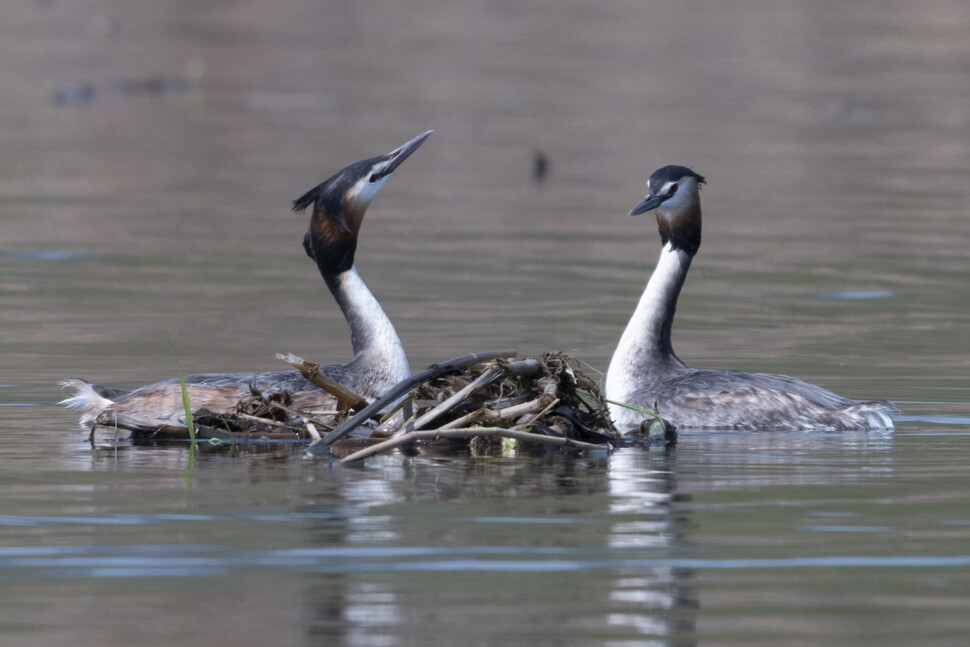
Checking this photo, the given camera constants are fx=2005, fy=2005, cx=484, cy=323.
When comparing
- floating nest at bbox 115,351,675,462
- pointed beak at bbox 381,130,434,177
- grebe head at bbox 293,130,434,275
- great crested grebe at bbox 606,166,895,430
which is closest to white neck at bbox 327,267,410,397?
grebe head at bbox 293,130,434,275

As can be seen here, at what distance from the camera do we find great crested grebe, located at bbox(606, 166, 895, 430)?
1140 centimetres

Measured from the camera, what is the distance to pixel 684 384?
466 inches

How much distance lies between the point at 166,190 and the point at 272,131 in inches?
226

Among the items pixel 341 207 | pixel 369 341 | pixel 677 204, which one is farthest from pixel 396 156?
pixel 677 204

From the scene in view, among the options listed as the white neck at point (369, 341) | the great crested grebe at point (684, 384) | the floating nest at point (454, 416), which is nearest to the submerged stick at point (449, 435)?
the floating nest at point (454, 416)

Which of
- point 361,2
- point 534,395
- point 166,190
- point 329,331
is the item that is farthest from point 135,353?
point 361,2

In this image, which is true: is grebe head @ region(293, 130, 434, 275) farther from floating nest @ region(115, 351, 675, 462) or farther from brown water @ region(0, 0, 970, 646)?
brown water @ region(0, 0, 970, 646)

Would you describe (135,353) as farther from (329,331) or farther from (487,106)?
(487,106)

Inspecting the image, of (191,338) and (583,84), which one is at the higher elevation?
(583,84)

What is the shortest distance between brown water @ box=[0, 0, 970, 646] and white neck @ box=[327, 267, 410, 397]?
4.60 feet

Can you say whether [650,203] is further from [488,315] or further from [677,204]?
[488,315]

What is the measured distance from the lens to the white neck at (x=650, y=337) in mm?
12172

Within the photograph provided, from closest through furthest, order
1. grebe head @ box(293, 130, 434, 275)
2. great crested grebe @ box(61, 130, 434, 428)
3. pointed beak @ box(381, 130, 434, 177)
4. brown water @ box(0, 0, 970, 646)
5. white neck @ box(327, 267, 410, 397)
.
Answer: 1. brown water @ box(0, 0, 970, 646)
2. great crested grebe @ box(61, 130, 434, 428)
3. white neck @ box(327, 267, 410, 397)
4. grebe head @ box(293, 130, 434, 275)
5. pointed beak @ box(381, 130, 434, 177)

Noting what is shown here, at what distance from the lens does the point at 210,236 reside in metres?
20.0
